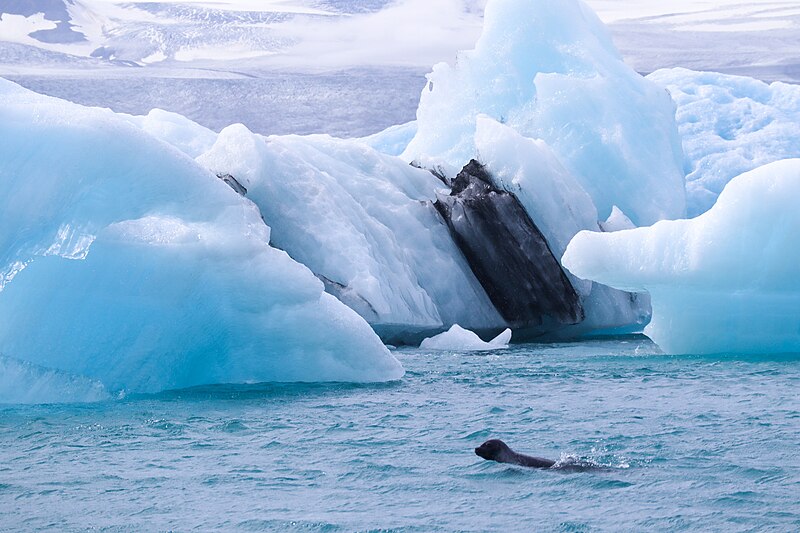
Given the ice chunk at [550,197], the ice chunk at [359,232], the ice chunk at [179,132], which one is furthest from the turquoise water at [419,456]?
the ice chunk at [179,132]

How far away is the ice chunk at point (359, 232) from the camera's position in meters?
14.2

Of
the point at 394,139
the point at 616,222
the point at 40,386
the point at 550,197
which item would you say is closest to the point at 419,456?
the point at 40,386

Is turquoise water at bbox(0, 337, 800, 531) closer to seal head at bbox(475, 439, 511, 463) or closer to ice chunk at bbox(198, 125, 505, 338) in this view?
seal head at bbox(475, 439, 511, 463)

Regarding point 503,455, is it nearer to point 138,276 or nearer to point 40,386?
point 138,276

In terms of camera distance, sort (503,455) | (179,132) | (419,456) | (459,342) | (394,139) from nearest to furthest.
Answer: (503,455)
(419,456)
(459,342)
(179,132)
(394,139)

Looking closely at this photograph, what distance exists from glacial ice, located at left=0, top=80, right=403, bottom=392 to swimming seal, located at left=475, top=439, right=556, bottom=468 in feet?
11.5

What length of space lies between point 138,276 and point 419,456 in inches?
142

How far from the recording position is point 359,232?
15.0 metres

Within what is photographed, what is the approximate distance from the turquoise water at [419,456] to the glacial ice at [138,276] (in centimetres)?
39

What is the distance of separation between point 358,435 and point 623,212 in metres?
10.8

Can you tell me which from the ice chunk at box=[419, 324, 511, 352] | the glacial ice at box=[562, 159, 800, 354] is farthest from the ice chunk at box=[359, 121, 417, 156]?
the glacial ice at box=[562, 159, 800, 354]

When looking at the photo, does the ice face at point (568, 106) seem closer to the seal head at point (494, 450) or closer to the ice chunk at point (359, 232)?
the ice chunk at point (359, 232)

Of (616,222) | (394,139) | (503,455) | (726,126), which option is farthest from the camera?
(394,139)

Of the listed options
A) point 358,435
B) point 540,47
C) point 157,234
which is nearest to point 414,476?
point 358,435
